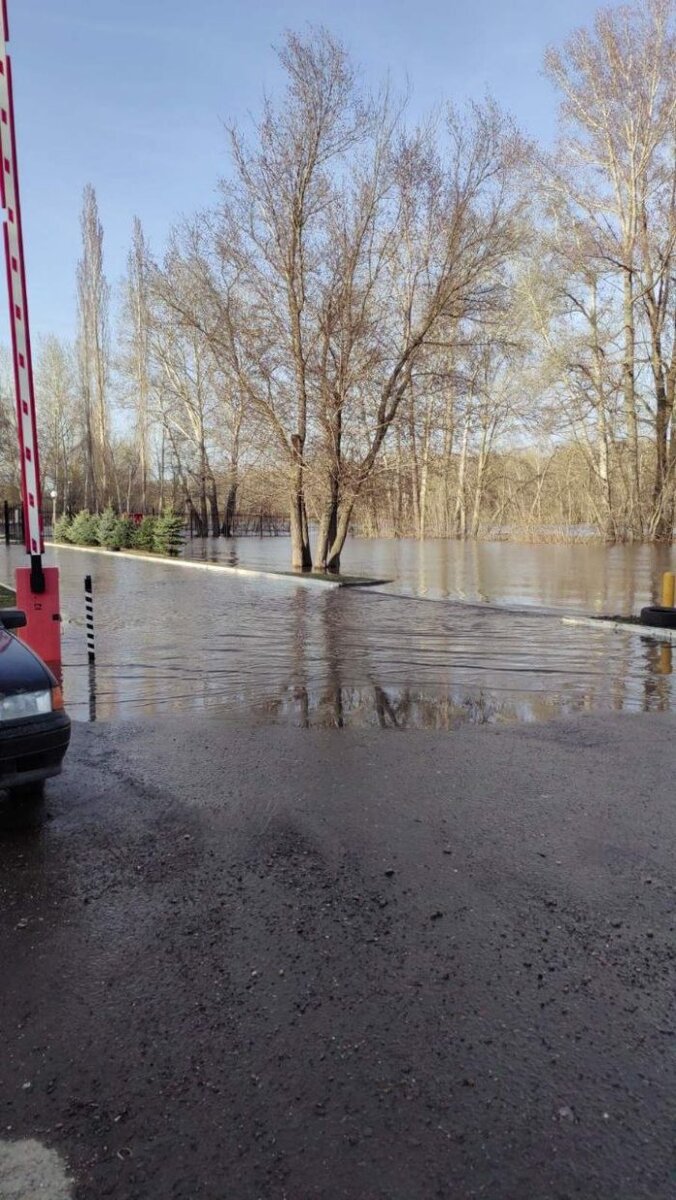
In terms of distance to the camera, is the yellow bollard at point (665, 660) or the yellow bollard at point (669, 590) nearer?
the yellow bollard at point (665, 660)

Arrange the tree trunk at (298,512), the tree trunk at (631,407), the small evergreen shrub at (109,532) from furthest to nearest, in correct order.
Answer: the tree trunk at (631,407) < the small evergreen shrub at (109,532) < the tree trunk at (298,512)

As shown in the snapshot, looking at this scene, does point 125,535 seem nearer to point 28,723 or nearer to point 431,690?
point 431,690

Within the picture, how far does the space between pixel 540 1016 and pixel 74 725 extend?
4859mm

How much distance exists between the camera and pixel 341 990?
2.71m

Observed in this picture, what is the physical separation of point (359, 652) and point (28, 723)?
653 cm

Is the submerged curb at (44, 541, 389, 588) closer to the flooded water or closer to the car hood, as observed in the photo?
the flooded water

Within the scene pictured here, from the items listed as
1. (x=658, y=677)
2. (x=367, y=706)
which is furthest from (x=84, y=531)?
(x=658, y=677)

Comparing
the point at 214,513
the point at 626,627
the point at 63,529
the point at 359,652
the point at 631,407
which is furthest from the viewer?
the point at 214,513

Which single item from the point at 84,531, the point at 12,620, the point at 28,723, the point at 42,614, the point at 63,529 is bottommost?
the point at 28,723

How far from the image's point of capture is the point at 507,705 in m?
7.26

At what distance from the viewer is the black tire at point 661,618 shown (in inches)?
474

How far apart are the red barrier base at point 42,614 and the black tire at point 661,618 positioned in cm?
925

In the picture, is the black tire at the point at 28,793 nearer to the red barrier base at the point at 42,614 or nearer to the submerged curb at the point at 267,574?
the red barrier base at the point at 42,614

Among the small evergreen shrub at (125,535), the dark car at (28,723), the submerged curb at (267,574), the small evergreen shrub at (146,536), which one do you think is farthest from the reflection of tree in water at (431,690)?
the small evergreen shrub at (125,535)
